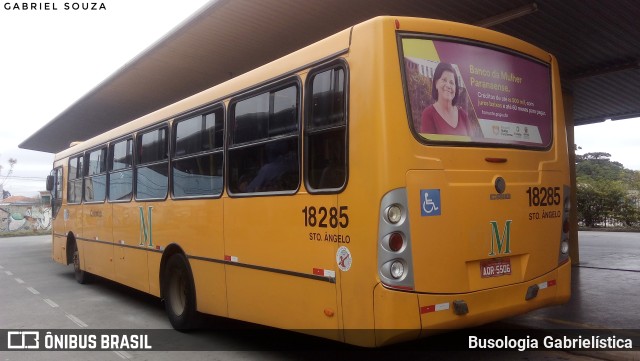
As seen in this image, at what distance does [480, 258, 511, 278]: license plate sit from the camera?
4.39m

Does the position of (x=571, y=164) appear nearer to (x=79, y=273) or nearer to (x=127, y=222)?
(x=127, y=222)

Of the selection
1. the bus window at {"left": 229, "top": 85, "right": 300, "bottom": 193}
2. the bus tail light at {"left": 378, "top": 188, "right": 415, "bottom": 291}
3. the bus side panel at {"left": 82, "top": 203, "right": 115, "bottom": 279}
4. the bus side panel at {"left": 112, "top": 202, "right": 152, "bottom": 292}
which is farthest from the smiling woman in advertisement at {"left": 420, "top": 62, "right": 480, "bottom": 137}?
the bus side panel at {"left": 82, "top": 203, "right": 115, "bottom": 279}

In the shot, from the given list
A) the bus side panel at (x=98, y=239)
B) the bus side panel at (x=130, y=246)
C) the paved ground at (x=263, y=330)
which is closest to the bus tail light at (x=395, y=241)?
the paved ground at (x=263, y=330)

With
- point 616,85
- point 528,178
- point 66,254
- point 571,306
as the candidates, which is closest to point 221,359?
point 528,178

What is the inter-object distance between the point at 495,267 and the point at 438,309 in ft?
2.50

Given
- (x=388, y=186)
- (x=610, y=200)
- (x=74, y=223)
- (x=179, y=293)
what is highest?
(x=610, y=200)

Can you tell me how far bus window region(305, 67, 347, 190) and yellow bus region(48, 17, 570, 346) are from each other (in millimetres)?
14

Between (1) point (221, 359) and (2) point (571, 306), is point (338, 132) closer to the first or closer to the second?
(1) point (221, 359)

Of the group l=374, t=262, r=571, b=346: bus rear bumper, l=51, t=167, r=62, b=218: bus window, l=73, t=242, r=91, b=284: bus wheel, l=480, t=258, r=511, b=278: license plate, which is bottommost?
l=73, t=242, r=91, b=284: bus wheel

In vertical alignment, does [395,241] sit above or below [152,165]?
below

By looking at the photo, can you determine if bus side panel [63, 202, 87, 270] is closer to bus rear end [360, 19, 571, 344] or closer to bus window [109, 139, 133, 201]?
bus window [109, 139, 133, 201]

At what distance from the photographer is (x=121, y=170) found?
904 cm

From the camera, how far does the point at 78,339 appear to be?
668 cm

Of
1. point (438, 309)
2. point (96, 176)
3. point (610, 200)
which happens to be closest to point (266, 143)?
point (438, 309)
